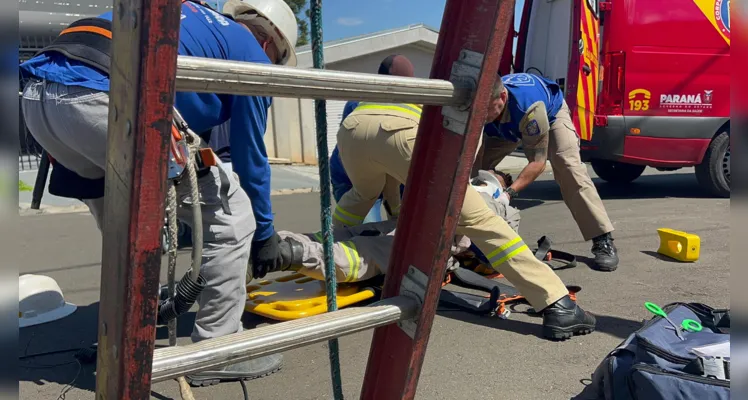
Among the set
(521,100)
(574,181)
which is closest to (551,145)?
(574,181)

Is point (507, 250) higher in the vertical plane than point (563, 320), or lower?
higher

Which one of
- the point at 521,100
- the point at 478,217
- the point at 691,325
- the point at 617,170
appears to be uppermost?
the point at 521,100

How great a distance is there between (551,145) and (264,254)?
2661 millimetres

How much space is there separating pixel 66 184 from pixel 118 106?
1.97 metres

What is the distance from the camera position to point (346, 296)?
11.3 ft

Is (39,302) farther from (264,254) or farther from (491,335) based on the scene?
(491,335)

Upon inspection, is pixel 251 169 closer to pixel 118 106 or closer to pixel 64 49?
pixel 64 49

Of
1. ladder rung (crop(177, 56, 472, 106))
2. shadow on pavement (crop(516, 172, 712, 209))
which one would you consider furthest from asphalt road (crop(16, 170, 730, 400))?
shadow on pavement (crop(516, 172, 712, 209))

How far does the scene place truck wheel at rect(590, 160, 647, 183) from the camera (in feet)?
27.4

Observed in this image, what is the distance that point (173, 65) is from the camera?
2.79 feet

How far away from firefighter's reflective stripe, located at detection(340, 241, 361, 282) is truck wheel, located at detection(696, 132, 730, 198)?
17.1ft

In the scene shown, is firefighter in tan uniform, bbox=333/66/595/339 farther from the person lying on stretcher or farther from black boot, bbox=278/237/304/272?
black boot, bbox=278/237/304/272

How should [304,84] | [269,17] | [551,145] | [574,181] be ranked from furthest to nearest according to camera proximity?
[551,145] < [574,181] < [269,17] < [304,84]

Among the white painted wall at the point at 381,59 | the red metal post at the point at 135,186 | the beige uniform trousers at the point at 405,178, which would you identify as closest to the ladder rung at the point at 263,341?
the red metal post at the point at 135,186
